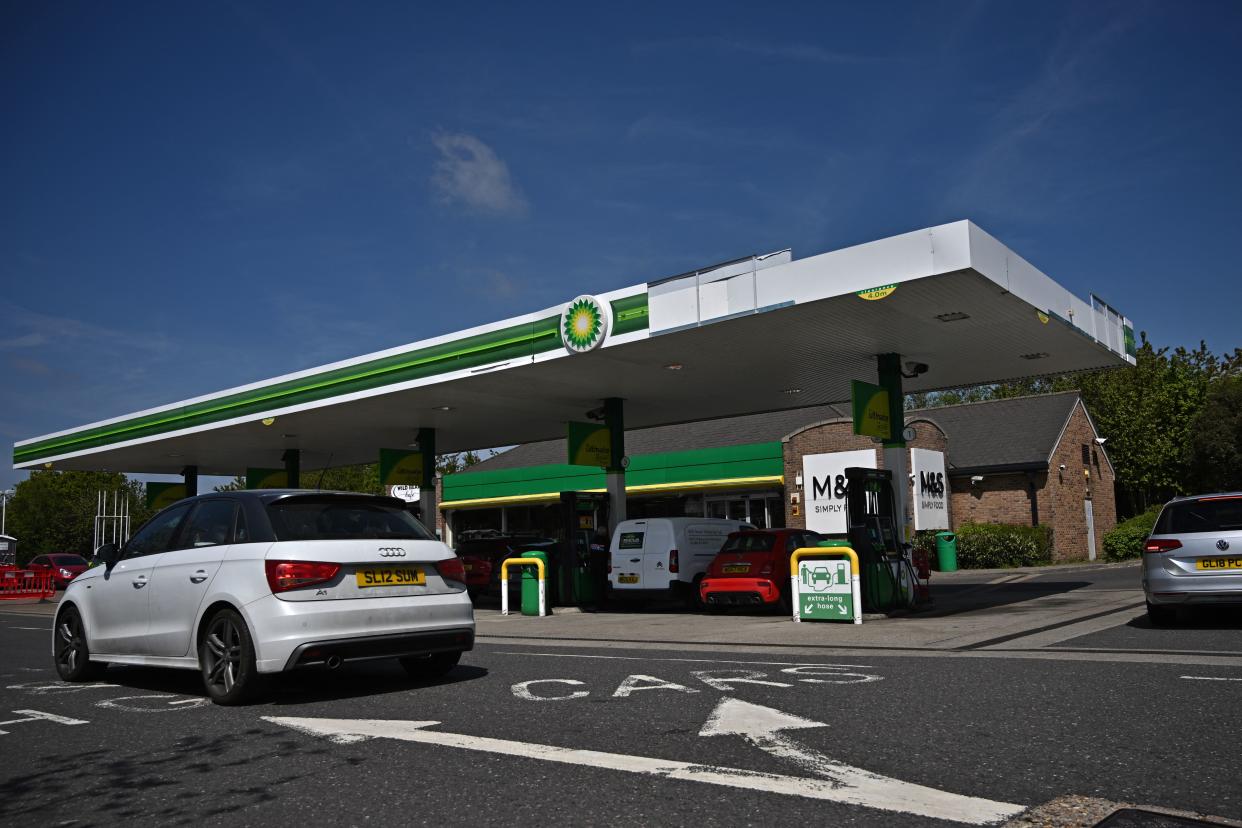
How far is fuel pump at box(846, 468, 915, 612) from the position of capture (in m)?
15.0

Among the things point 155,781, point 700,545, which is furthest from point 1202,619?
point 155,781

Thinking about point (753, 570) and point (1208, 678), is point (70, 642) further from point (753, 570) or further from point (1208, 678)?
point (753, 570)

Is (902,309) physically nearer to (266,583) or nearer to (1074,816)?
(266,583)

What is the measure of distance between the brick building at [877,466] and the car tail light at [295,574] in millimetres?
22743

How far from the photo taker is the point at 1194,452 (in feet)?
136

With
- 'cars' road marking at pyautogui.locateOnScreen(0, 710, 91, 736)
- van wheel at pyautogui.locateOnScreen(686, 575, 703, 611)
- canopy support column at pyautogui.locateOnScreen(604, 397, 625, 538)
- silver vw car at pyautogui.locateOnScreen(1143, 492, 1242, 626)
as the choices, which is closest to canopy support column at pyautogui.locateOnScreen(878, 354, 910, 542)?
van wheel at pyautogui.locateOnScreen(686, 575, 703, 611)

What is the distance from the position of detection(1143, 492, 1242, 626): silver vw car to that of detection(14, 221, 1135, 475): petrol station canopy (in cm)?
361

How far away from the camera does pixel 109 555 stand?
8.55 metres

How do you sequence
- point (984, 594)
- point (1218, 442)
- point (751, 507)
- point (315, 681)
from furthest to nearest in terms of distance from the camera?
1. point (1218, 442)
2. point (751, 507)
3. point (984, 594)
4. point (315, 681)

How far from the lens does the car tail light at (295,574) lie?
6930mm

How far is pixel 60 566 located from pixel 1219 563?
113 ft

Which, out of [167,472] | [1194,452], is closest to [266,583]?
[167,472]

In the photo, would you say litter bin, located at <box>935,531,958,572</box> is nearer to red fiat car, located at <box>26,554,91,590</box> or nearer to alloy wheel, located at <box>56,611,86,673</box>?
alloy wheel, located at <box>56,611,86,673</box>

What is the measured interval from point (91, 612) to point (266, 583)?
2.82 m
